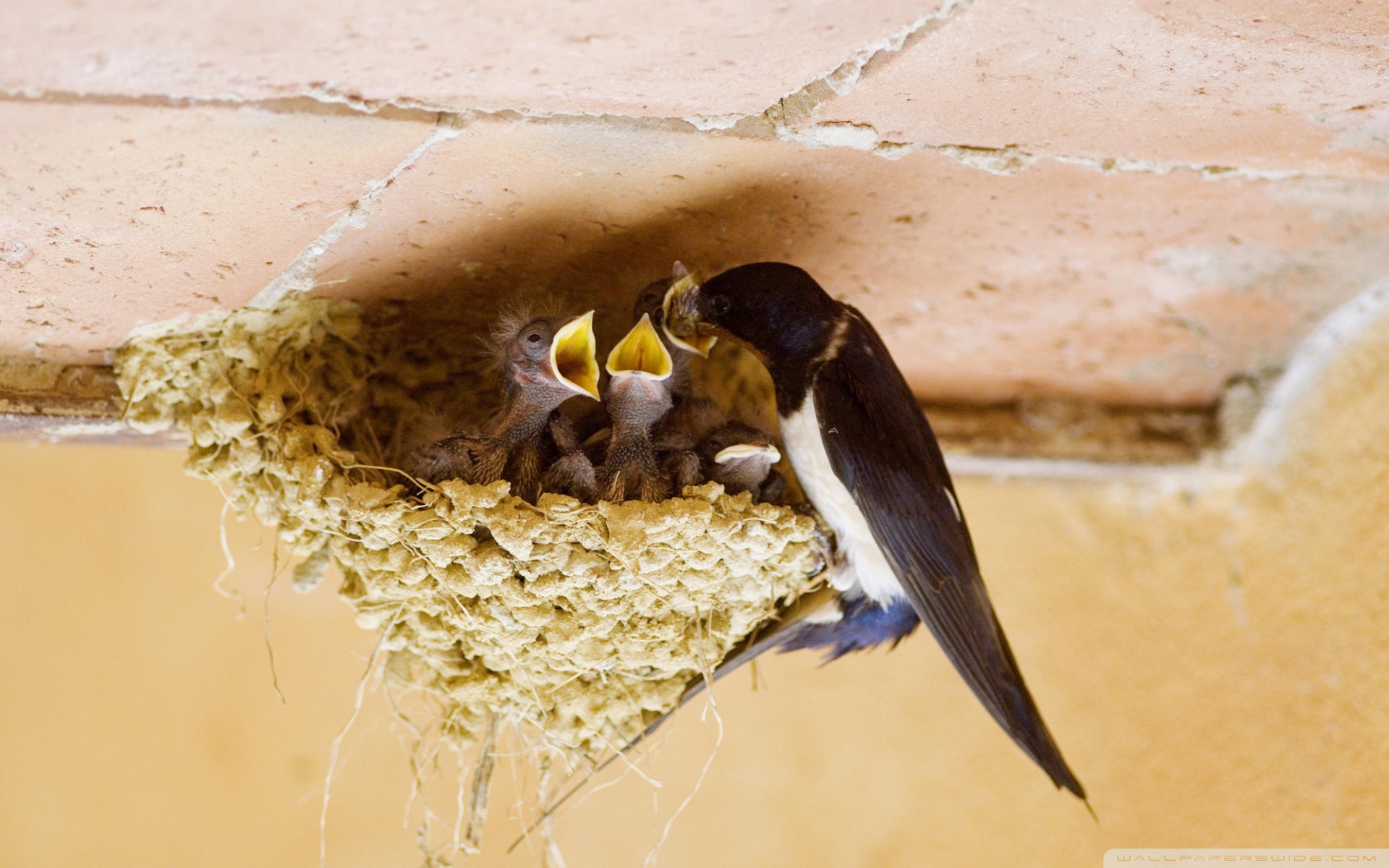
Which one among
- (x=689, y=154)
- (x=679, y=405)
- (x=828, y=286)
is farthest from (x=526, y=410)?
(x=828, y=286)

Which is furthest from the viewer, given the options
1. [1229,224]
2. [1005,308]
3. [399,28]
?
[1005,308]

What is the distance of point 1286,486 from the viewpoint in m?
2.99

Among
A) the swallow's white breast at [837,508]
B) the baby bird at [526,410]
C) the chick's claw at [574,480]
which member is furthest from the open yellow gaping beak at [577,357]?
the swallow's white breast at [837,508]

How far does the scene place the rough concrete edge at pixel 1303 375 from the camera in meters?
2.78

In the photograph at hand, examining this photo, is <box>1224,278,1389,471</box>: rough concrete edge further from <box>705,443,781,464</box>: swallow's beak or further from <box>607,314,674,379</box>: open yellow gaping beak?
<box>607,314,674,379</box>: open yellow gaping beak

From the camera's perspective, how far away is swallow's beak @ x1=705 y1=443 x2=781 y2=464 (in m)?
2.16

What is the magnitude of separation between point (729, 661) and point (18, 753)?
5.59ft

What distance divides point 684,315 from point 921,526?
1.92 ft

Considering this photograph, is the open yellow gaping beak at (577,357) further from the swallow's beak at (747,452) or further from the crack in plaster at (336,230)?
the crack in plaster at (336,230)

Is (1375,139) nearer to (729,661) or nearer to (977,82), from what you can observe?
(977,82)

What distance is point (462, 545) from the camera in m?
1.98

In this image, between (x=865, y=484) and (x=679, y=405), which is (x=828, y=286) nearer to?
(x=679, y=405)

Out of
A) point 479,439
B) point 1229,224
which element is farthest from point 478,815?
point 1229,224

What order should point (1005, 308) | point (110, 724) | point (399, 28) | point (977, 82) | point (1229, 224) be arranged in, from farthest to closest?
1. point (110, 724)
2. point (1005, 308)
3. point (1229, 224)
4. point (977, 82)
5. point (399, 28)
